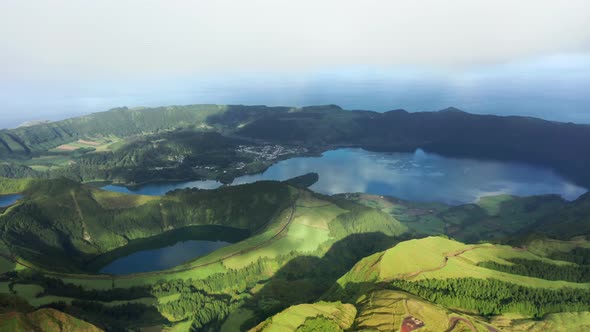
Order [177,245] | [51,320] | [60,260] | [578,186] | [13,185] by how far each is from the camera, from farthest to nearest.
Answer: [578,186]
[13,185]
[177,245]
[60,260]
[51,320]

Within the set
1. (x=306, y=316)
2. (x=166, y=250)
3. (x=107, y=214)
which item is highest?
(x=306, y=316)

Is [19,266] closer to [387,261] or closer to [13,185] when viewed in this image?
[13,185]

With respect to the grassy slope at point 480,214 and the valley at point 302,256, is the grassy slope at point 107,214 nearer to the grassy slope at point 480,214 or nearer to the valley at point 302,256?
the valley at point 302,256

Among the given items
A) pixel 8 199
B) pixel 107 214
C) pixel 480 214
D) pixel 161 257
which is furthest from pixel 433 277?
pixel 8 199

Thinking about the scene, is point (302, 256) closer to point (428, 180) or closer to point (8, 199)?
point (428, 180)

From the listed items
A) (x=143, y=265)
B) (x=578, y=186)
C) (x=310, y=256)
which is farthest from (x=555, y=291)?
(x=578, y=186)

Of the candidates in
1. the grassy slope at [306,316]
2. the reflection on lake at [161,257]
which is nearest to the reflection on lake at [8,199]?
the reflection on lake at [161,257]

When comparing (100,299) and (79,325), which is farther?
(100,299)

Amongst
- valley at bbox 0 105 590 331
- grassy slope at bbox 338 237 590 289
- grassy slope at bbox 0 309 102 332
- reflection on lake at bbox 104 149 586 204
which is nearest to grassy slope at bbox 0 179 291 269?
valley at bbox 0 105 590 331
